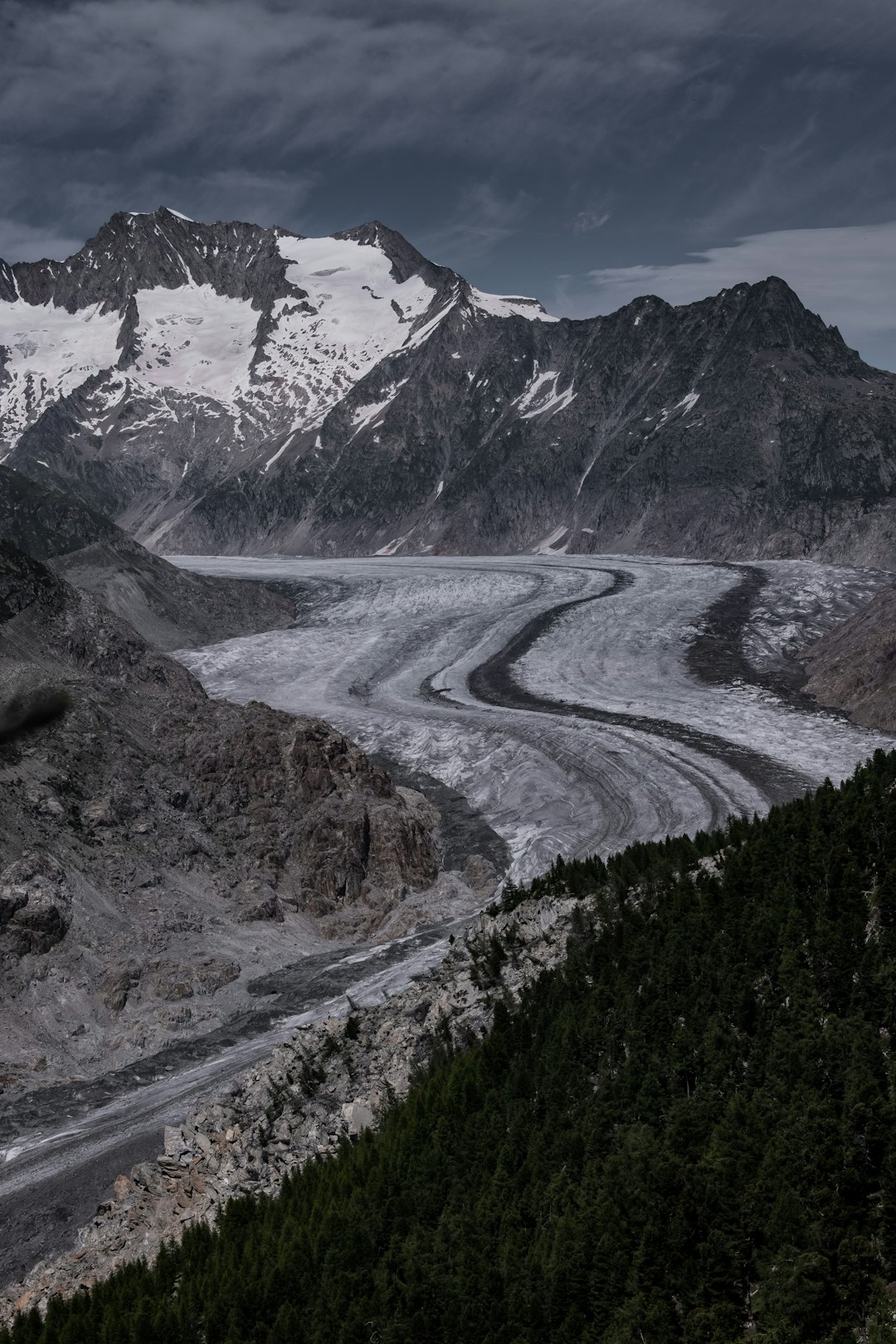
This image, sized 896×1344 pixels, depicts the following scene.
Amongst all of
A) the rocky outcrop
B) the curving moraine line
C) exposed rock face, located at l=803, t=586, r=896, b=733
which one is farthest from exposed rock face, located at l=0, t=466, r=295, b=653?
the rocky outcrop

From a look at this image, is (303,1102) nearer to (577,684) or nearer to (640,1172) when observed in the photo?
(640,1172)

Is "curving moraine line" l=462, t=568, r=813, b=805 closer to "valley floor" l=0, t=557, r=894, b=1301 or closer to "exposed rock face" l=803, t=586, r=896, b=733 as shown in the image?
"valley floor" l=0, t=557, r=894, b=1301

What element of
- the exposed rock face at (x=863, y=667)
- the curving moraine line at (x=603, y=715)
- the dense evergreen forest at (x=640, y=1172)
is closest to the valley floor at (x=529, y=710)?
the curving moraine line at (x=603, y=715)

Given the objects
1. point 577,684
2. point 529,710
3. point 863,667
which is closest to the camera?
point 863,667

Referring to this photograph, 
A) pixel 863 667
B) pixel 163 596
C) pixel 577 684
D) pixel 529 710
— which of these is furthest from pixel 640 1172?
pixel 163 596

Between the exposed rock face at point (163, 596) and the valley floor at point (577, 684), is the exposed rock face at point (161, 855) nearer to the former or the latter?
the valley floor at point (577, 684)

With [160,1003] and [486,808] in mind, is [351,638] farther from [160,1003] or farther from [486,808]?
[160,1003]
